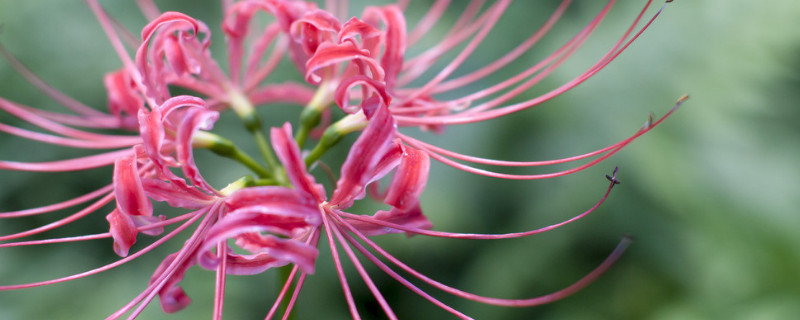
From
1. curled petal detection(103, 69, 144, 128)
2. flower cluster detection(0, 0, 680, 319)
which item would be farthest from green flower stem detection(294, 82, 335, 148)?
curled petal detection(103, 69, 144, 128)

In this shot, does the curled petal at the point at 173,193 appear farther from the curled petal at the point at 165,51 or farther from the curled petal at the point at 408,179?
the curled petal at the point at 408,179

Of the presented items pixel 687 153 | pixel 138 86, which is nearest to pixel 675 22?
pixel 687 153

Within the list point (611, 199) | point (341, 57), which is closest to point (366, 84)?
point (341, 57)

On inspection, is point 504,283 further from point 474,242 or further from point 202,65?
point 202,65

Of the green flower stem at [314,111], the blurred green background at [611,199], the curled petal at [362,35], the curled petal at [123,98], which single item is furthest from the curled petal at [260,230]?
the blurred green background at [611,199]

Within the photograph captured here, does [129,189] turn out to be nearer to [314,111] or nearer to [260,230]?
[260,230]

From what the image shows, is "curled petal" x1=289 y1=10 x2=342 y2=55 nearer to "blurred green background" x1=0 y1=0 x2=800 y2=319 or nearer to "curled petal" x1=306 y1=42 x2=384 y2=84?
"curled petal" x1=306 y1=42 x2=384 y2=84
